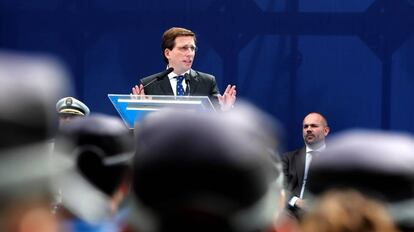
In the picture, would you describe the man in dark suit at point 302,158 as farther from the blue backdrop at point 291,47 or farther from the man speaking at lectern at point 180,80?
the man speaking at lectern at point 180,80

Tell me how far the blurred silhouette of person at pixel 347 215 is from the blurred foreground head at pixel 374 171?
0.02 meters

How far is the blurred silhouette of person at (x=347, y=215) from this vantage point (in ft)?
3.97

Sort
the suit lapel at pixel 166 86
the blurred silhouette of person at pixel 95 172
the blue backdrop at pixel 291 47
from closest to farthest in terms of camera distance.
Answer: the blurred silhouette of person at pixel 95 172
the suit lapel at pixel 166 86
the blue backdrop at pixel 291 47

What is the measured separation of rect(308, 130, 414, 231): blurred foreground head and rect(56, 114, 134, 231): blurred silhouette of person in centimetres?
41

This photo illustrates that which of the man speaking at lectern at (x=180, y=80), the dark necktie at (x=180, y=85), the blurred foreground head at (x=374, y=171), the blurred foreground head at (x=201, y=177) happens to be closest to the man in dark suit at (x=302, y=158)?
the man speaking at lectern at (x=180, y=80)

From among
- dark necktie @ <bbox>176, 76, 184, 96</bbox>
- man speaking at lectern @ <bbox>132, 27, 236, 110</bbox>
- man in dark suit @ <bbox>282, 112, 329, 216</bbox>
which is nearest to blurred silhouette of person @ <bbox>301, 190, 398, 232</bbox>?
man speaking at lectern @ <bbox>132, 27, 236, 110</bbox>

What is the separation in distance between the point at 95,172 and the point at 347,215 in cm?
55

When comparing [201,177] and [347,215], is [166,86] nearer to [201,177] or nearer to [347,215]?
[347,215]

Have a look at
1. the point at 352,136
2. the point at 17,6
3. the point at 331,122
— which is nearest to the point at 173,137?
the point at 352,136

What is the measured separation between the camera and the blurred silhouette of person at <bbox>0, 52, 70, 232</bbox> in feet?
3.45

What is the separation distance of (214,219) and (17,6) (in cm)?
708

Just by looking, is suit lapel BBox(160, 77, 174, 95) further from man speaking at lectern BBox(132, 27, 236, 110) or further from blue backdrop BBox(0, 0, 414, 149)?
blue backdrop BBox(0, 0, 414, 149)

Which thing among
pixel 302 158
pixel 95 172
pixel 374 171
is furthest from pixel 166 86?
pixel 374 171

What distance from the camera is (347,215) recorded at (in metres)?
1.22
